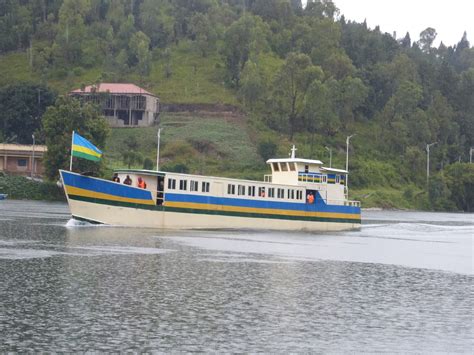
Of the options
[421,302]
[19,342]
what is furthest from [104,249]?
[19,342]

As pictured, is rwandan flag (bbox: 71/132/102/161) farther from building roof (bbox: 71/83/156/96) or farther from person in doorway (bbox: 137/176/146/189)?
building roof (bbox: 71/83/156/96)

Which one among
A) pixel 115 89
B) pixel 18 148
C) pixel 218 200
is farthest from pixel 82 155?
pixel 115 89

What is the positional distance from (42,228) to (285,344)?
130 ft

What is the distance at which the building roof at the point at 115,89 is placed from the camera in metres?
158

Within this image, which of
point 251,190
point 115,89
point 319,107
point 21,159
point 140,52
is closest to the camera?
point 251,190

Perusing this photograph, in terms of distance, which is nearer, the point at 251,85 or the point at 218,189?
the point at 218,189

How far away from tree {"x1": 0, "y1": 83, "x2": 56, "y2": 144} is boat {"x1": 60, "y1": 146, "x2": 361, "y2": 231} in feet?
259

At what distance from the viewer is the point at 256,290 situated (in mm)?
36344

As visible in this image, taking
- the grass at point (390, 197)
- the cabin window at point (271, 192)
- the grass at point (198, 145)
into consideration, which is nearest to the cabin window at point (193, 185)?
the cabin window at point (271, 192)

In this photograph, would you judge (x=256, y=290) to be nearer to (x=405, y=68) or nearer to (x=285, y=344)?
(x=285, y=344)

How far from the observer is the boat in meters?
64.4

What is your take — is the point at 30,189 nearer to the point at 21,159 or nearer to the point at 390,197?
the point at 21,159

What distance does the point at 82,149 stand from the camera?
6625 centimetres

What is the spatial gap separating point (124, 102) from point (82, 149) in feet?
312
